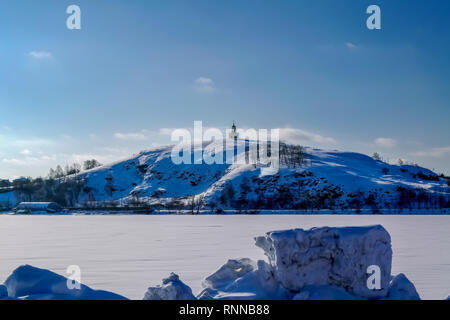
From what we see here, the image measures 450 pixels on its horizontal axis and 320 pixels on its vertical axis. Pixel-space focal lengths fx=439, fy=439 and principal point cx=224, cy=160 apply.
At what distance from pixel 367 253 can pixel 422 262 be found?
333 inches

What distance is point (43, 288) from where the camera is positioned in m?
10.3

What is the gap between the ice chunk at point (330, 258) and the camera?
430 inches

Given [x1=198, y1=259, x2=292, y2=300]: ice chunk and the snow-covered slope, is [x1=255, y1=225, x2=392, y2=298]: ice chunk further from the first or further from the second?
the snow-covered slope

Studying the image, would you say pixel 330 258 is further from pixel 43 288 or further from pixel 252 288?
pixel 43 288

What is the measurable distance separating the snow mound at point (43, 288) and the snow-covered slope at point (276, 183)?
111107 mm

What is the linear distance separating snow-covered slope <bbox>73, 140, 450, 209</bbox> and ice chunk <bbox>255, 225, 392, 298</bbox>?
109 m

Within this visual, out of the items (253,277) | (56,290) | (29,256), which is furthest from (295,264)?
(29,256)

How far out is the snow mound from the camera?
9.96 m

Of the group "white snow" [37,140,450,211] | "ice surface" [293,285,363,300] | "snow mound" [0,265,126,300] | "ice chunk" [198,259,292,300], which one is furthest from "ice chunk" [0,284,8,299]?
"white snow" [37,140,450,211]

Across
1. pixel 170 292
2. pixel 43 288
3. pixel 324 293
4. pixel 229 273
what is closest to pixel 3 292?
pixel 43 288

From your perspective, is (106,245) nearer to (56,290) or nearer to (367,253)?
(56,290)

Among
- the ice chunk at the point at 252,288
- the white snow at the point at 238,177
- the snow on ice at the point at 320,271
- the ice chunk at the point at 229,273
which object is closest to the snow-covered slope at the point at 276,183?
the white snow at the point at 238,177

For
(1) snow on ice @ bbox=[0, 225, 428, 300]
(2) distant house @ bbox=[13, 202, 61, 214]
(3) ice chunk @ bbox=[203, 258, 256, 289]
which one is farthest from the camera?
(2) distant house @ bbox=[13, 202, 61, 214]

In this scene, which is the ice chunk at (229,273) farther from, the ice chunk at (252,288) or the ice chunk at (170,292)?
the ice chunk at (170,292)
